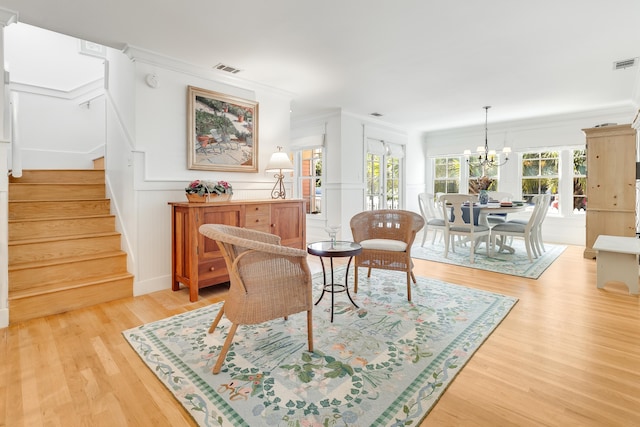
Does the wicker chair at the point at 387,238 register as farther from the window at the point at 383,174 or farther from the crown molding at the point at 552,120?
the crown molding at the point at 552,120

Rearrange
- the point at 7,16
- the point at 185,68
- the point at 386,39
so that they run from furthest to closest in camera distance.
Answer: the point at 185,68, the point at 386,39, the point at 7,16

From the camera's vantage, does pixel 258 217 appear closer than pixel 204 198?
No

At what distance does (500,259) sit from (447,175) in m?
3.47

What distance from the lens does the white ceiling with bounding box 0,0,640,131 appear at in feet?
8.18

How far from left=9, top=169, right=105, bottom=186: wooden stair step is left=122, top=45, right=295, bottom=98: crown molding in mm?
1829

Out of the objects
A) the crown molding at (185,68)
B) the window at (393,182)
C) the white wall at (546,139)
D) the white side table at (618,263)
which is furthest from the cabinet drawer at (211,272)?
the white wall at (546,139)

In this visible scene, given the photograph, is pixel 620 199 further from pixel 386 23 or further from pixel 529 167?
pixel 386 23

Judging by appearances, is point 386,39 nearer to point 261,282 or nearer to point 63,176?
point 261,282

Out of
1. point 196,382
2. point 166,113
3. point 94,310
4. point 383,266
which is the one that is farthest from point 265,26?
point 94,310

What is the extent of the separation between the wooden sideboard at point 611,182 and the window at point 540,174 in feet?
5.50

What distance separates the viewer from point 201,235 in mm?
A: 3145

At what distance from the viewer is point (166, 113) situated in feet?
11.3

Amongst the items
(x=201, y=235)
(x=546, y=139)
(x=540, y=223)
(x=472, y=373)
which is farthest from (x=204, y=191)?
(x=546, y=139)

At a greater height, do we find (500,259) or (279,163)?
(279,163)
